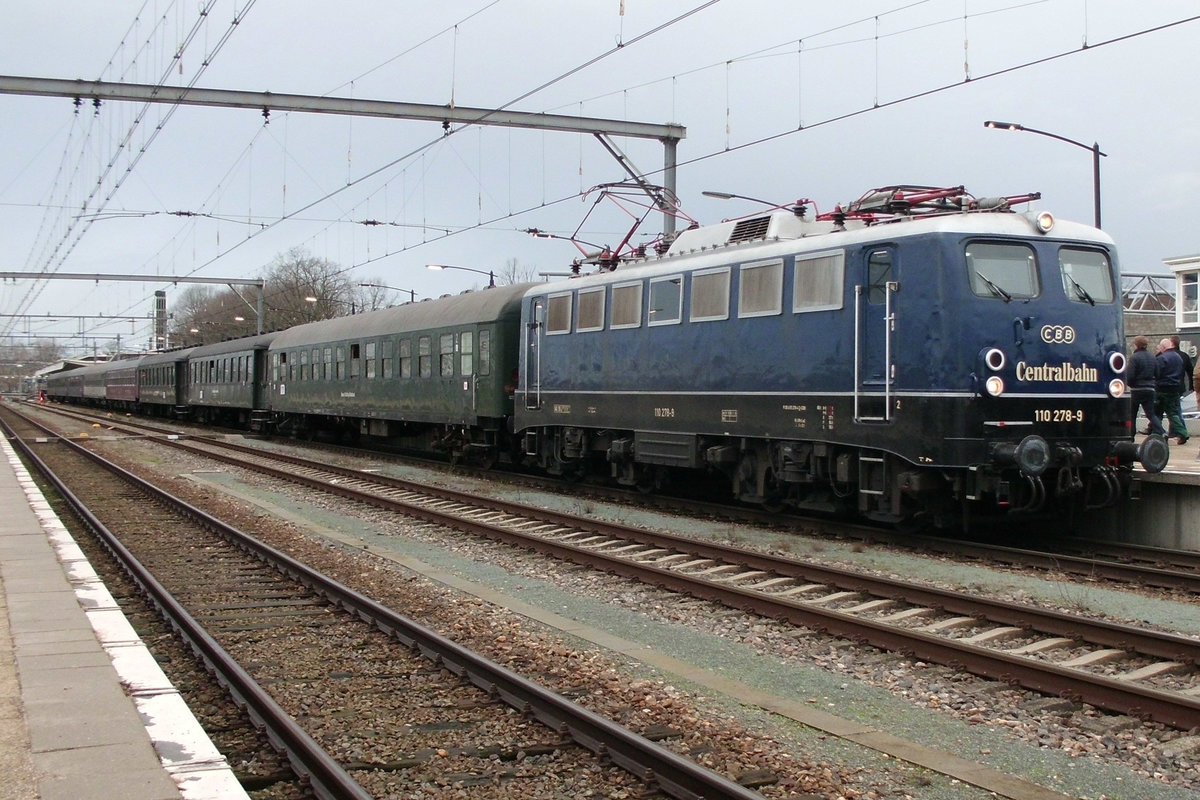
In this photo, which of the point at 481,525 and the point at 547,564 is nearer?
the point at 547,564

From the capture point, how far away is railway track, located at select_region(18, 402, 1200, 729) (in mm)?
6461

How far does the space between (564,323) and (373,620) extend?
33.2 feet

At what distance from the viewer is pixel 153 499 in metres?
18.2

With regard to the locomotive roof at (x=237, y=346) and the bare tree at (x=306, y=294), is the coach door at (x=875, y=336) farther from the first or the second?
the bare tree at (x=306, y=294)

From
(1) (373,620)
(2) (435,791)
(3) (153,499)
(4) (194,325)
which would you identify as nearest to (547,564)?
(1) (373,620)

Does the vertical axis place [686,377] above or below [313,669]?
above


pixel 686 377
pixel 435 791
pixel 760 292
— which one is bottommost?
pixel 435 791

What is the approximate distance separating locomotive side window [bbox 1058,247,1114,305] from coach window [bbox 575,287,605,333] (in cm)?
713

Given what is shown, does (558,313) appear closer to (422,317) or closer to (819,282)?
(819,282)

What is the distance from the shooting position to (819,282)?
12.5 m

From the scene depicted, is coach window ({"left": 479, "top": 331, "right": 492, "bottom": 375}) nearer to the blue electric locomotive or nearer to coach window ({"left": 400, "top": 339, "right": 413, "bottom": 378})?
coach window ({"left": 400, "top": 339, "right": 413, "bottom": 378})

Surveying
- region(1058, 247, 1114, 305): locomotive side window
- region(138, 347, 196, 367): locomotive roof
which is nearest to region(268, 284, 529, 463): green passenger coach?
region(1058, 247, 1114, 305): locomotive side window

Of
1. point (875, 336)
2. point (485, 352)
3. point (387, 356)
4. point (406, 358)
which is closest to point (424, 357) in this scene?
point (406, 358)

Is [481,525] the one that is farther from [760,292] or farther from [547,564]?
[760,292]
